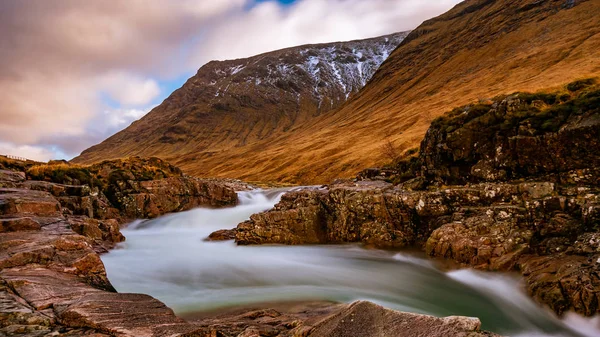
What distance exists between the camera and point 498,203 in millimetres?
16062

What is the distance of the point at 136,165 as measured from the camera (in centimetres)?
3484

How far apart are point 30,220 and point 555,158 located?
22.4m

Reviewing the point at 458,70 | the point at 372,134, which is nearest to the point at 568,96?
the point at 372,134

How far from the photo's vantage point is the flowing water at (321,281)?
11.9m

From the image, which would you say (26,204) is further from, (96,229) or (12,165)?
(12,165)

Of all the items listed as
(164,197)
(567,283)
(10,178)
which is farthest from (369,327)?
(164,197)

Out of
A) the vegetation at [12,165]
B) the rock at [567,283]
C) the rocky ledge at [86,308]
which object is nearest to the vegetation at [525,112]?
the rock at [567,283]

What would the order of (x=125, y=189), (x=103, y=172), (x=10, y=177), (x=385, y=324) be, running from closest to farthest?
(x=385, y=324) < (x=10, y=177) < (x=125, y=189) < (x=103, y=172)

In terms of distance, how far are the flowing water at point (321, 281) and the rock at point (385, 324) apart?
724 cm

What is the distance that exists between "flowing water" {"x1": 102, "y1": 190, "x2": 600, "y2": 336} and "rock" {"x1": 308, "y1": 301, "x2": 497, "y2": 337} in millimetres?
7241

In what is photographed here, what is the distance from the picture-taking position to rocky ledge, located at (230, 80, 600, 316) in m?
12.6


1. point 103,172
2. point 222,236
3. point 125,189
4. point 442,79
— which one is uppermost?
point 442,79

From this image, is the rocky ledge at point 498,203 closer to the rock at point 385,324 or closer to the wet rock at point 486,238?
the wet rock at point 486,238

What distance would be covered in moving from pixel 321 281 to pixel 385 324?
34.5ft
